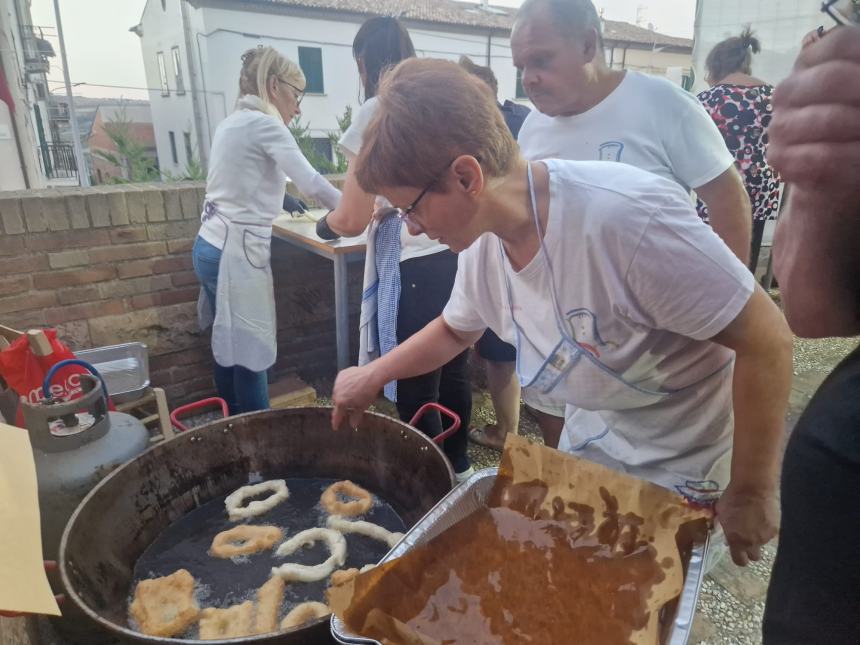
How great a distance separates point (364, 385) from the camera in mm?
1684

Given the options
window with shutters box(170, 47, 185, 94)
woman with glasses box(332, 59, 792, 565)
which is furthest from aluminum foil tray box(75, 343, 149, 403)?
window with shutters box(170, 47, 185, 94)

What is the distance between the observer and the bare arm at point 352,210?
2.49m

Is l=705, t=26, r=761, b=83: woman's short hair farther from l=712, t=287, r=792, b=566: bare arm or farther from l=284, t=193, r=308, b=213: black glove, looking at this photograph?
l=712, t=287, r=792, b=566: bare arm

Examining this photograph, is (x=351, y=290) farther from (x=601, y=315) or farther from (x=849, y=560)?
(x=849, y=560)

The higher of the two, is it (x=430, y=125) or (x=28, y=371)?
(x=430, y=125)

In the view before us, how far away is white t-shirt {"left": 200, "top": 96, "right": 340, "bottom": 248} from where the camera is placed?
3.04m

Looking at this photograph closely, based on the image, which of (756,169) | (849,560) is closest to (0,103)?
(756,169)

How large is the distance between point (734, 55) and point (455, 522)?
4307 mm

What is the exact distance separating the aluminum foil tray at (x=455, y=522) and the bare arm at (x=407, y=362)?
1.35 ft

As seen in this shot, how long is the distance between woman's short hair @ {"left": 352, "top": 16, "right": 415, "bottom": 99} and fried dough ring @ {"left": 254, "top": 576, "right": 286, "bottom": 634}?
2.10 metres

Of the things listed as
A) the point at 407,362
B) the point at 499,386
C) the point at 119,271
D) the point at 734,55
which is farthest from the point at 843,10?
the point at 734,55

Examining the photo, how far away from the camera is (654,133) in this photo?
230cm

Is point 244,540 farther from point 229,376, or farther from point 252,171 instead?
point 252,171

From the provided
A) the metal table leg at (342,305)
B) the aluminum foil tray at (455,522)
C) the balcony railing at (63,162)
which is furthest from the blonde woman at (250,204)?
the balcony railing at (63,162)
